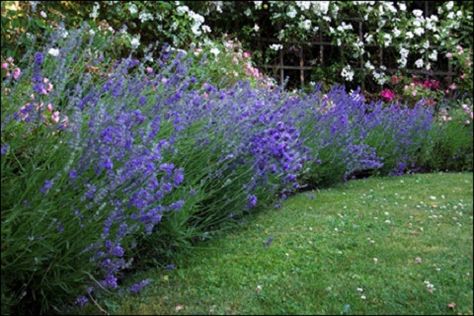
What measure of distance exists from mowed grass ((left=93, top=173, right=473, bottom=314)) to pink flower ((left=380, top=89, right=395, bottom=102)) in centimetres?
450

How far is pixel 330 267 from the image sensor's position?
2602mm

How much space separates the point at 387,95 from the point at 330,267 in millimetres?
5910

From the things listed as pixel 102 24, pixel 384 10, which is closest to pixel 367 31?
pixel 384 10

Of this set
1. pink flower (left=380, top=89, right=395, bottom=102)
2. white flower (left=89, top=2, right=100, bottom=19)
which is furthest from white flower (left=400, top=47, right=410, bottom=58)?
white flower (left=89, top=2, right=100, bottom=19)

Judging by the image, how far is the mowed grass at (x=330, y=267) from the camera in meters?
2.18

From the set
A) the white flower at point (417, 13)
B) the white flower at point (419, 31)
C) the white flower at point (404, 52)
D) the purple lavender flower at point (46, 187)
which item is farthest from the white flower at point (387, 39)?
the purple lavender flower at point (46, 187)

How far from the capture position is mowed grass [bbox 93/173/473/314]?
7.14 ft

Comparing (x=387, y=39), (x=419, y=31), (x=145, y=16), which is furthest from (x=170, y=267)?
(x=419, y=31)

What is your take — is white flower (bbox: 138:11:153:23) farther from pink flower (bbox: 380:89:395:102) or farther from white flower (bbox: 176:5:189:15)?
pink flower (bbox: 380:89:395:102)

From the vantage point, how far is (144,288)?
2426 mm

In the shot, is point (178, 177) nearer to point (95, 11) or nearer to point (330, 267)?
point (330, 267)

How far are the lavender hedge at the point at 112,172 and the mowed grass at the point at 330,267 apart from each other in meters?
0.15

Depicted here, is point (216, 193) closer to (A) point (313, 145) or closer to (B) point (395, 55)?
(A) point (313, 145)

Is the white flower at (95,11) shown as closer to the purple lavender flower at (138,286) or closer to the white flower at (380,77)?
the purple lavender flower at (138,286)
